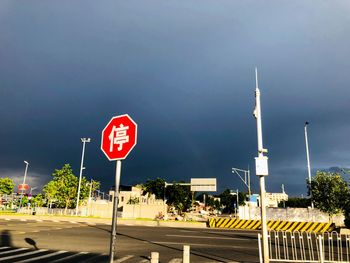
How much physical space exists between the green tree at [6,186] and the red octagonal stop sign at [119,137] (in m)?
86.8

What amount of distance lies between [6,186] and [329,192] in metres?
76.1

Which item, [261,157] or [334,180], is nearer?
[261,157]

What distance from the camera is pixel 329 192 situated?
1613 inches

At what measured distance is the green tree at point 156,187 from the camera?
8969 centimetres

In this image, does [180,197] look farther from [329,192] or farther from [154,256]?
[154,256]

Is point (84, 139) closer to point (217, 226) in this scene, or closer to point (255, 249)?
point (217, 226)

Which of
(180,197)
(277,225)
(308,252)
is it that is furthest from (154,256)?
(180,197)

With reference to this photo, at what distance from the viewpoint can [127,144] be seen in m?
4.86

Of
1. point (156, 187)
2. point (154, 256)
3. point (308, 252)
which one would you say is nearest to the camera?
point (154, 256)

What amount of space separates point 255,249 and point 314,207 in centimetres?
3262

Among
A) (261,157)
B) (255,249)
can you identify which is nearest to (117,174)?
(261,157)

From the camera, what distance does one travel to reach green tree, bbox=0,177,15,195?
79125 mm

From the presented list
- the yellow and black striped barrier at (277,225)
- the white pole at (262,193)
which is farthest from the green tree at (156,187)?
the white pole at (262,193)

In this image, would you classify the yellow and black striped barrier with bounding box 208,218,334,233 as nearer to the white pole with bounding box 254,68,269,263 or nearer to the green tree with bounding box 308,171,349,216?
the green tree with bounding box 308,171,349,216
